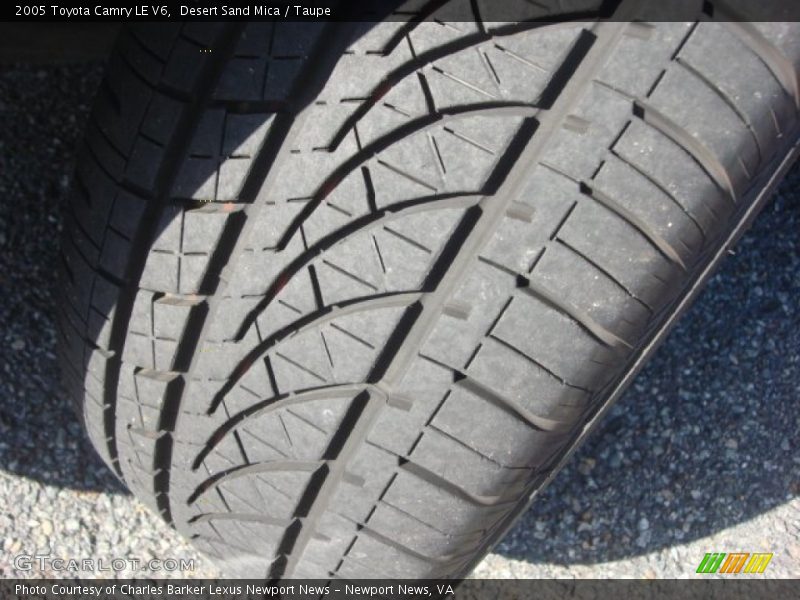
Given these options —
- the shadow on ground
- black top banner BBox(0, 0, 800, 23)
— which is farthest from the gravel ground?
black top banner BBox(0, 0, 800, 23)

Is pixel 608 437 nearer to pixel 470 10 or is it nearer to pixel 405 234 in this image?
pixel 405 234

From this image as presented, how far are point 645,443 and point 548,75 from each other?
0.98 m

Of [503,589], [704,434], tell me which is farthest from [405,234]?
[704,434]

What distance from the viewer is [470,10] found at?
3.29 feet

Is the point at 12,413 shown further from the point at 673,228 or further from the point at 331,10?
the point at 673,228

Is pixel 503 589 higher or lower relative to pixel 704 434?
lower

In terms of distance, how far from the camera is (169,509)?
4.68ft

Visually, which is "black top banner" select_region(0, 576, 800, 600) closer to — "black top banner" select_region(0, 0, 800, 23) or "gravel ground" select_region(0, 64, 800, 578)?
"gravel ground" select_region(0, 64, 800, 578)

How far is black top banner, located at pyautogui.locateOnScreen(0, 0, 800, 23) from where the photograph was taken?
0.97 meters

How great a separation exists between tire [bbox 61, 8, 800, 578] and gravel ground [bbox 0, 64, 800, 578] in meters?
0.50

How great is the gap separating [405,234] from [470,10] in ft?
0.81

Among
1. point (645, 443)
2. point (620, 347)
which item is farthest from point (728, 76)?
point (645, 443)

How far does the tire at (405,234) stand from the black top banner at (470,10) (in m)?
0.01

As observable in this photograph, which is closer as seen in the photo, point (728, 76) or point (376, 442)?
point (728, 76)
